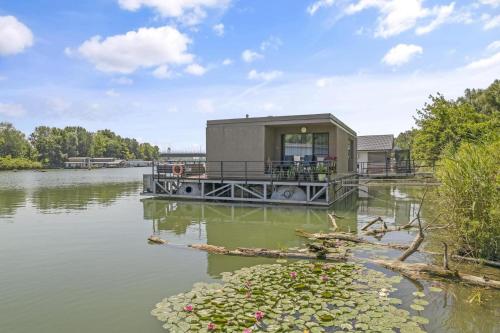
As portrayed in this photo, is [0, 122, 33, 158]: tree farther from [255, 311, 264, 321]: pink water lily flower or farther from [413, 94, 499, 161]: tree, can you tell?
[255, 311, 264, 321]: pink water lily flower

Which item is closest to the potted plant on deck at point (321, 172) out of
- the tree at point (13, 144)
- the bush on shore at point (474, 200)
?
the bush on shore at point (474, 200)

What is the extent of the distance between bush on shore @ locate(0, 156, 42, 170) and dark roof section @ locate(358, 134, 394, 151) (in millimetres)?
64653

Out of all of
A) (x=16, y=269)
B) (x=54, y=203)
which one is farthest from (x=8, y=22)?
(x=16, y=269)

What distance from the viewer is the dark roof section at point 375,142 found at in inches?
1147

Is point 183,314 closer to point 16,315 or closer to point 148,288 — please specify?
point 148,288

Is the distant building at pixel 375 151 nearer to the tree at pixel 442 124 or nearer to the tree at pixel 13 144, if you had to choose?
the tree at pixel 442 124

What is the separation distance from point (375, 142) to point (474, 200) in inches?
1009

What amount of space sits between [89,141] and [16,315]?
94386mm

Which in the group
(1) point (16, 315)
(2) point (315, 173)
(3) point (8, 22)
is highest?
(3) point (8, 22)

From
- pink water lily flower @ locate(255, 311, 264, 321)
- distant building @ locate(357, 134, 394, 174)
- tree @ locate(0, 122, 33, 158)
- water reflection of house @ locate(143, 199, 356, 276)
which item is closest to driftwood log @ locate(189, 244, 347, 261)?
water reflection of house @ locate(143, 199, 356, 276)

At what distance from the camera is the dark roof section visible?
29125mm

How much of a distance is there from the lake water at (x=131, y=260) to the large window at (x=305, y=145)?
3.01 meters

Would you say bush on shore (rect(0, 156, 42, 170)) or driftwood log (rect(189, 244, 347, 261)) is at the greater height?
bush on shore (rect(0, 156, 42, 170))

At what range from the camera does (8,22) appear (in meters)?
11.6
